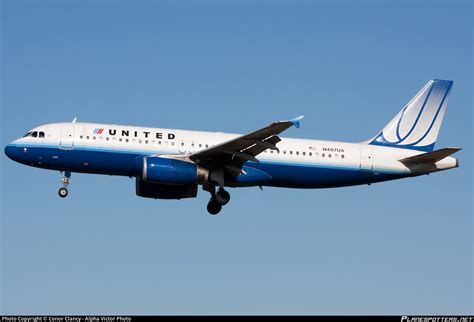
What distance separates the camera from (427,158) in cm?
5116

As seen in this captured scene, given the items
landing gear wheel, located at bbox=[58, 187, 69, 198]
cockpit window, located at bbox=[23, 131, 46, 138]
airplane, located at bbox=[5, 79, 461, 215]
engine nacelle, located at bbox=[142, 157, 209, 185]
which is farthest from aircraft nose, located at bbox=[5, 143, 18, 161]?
engine nacelle, located at bbox=[142, 157, 209, 185]

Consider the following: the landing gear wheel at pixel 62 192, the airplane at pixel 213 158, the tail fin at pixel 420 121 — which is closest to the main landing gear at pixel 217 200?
the airplane at pixel 213 158

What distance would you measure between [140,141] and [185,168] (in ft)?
8.83

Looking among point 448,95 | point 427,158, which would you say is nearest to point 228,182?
point 427,158

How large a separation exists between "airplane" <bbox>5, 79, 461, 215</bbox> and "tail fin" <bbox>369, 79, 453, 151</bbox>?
0.63 ft

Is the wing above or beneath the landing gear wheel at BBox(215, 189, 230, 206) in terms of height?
above

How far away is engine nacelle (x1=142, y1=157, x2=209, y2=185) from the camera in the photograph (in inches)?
1850

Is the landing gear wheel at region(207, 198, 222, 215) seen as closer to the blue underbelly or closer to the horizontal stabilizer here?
the blue underbelly

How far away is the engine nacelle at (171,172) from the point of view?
154 ft

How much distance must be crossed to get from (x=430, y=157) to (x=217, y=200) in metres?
11.1

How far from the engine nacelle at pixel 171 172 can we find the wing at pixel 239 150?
0.54 metres

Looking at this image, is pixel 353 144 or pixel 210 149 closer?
pixel 210 149

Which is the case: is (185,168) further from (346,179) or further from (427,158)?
(427,158)

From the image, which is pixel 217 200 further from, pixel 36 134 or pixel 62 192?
pixel 36 134
